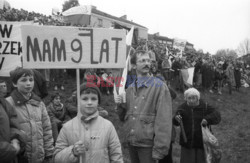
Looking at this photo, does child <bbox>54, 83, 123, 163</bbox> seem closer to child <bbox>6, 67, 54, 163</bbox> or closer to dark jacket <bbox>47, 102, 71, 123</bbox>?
child <bbox>6, 67, 54, 163</bbox>

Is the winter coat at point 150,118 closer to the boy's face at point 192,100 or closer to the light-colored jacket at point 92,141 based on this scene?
the light-colored jacket at point 92,141

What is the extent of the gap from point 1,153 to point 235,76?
18.1 m

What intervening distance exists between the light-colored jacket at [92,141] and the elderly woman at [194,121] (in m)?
1.71

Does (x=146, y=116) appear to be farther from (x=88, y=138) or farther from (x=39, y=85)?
(x=39, y=85)

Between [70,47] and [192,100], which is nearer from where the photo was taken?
[70,47]

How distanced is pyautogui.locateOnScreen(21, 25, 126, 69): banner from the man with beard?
48 cm

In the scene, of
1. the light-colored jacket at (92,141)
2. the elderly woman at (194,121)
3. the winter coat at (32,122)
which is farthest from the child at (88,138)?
the elderly woman at (194,121)

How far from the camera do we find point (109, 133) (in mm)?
2527

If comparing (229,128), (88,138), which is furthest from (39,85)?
(229,128)

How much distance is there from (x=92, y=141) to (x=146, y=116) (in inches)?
27.0

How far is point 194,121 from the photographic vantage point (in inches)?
154

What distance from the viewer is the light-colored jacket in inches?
94.4

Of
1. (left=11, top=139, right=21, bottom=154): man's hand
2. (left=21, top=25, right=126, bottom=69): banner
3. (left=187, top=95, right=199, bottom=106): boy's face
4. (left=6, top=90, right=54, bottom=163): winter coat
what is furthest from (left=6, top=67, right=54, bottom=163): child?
(left=187, top=95, right=199, bottom=106): boy's face

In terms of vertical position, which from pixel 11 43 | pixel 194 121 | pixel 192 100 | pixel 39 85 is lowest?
pixel 194 121
